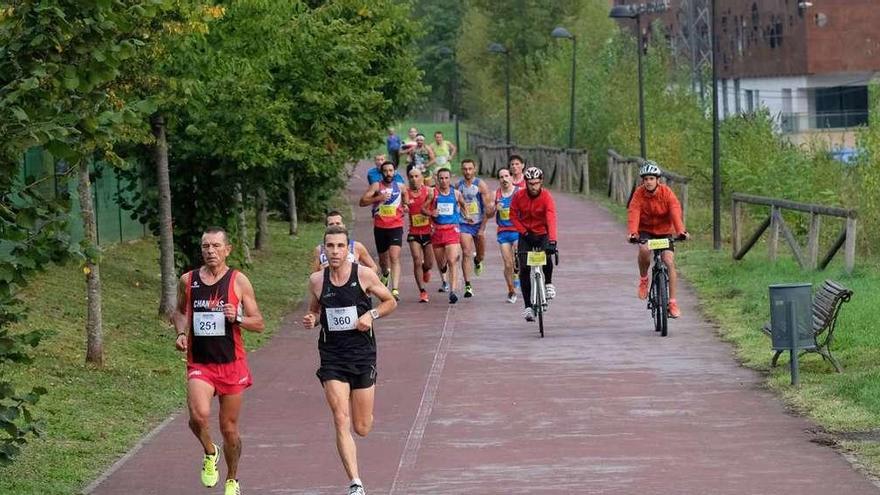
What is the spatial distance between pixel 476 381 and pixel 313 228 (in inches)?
894

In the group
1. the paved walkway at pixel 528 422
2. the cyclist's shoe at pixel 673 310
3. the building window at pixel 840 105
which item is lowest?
the paved walkway at pixel 528 422

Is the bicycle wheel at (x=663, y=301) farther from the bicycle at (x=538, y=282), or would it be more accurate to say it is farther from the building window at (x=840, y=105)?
the building window at (x=840, y=105)

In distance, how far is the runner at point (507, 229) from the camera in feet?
72.8

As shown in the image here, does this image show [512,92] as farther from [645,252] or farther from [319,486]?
[319,486]

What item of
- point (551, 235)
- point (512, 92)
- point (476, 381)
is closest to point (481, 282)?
point (551, 235)

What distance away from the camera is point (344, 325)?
1068 cm

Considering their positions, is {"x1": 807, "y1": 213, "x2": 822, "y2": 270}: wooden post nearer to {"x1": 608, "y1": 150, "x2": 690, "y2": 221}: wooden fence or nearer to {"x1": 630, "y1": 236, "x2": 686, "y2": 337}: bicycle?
{"x1": 630, "y1": 236, "x2": 686, "y2": 337}: bicycle

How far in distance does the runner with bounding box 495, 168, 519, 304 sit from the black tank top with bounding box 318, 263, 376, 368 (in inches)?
446

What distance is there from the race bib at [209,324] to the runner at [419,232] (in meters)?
12.3

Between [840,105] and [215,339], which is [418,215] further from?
[840,105]

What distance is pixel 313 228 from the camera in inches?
1511

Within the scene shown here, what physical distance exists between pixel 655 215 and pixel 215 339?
8.80 metres

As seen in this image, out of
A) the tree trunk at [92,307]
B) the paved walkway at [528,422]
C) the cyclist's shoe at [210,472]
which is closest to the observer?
the cyclist's shoe at [210,472]

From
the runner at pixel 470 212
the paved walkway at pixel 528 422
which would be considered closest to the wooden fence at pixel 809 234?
the paved walkway at pixel 528 422
